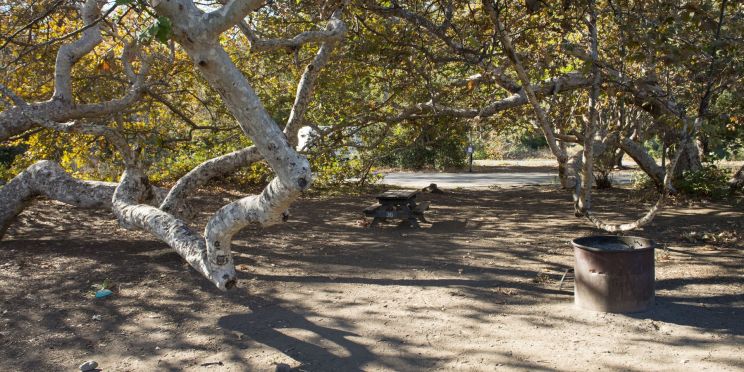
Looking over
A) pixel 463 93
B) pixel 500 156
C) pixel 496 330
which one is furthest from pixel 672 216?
pixel 500 156

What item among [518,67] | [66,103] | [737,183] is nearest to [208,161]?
[66,103]

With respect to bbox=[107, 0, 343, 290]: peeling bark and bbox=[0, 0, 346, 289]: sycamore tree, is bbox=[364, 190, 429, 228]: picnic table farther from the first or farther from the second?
bbox=[107, 0, 343, 290]: peeling bark

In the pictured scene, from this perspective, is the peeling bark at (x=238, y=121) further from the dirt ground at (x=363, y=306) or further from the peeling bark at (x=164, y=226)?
the dirt ground at (x=363, y=306)

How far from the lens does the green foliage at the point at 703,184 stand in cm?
1288

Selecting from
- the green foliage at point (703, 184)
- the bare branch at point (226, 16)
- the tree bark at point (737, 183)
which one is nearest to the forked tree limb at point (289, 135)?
the bare branch at point (226, 16)

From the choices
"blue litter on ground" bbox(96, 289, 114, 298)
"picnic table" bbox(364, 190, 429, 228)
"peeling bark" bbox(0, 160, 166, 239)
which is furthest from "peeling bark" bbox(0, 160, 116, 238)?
"picnic table" bbox(364, 190, 429, 228)

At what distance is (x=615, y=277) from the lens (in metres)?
5.20

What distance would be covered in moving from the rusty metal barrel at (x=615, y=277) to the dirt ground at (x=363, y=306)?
12 cm

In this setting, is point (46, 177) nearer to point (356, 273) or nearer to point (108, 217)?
point (108, 217)

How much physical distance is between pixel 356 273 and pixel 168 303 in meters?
2.18

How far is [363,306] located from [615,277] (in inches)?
91.7

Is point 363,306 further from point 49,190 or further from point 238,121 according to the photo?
point 49,190

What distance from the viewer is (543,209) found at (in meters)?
12.5

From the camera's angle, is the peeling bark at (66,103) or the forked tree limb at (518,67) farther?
the peeling bark at (66,103)
